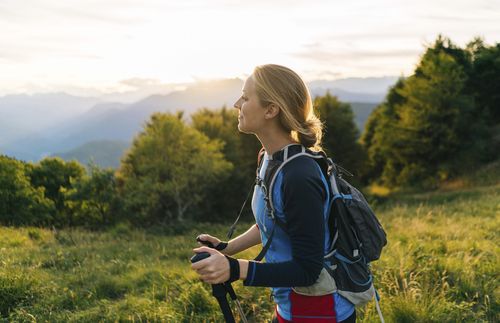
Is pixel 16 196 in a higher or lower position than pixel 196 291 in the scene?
lower

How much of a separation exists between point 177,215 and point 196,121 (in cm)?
1273

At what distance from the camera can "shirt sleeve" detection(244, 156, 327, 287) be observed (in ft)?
6.32

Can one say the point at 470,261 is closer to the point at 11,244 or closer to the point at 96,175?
the point at 11,244

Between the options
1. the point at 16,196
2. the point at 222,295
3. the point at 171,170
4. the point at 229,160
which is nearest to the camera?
the point at 222,295

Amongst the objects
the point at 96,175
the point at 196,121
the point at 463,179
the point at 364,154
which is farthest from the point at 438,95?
the point at 96,175

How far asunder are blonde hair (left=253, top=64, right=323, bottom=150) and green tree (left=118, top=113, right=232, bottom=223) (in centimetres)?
3399

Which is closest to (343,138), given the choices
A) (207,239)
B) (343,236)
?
(207,239)

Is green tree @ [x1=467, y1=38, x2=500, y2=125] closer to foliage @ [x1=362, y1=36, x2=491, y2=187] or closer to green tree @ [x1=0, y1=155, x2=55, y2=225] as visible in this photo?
foliage @ [x1=362, y1=36, x2=491, y2=187]

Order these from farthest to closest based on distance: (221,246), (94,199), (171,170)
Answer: (171,170)
(94,199)
(221,246)

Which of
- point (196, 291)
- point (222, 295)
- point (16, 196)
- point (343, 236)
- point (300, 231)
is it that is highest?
point (300, 231)

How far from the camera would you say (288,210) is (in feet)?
6.45

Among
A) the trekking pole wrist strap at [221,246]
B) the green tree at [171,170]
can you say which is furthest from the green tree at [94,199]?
the trekking pole wrist strap at [221,246]

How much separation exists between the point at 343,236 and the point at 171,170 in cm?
3571

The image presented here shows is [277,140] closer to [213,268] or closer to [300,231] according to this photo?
[300,231]
